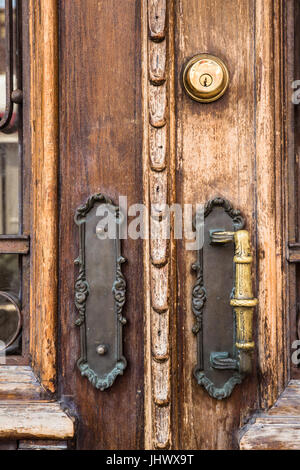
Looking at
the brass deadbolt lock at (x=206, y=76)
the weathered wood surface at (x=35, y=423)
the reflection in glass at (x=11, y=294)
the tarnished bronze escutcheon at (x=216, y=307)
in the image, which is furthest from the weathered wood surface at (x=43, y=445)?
the brass deadbolt lock at (x=206, y=76)

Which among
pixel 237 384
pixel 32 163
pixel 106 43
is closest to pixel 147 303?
pixel 237 384

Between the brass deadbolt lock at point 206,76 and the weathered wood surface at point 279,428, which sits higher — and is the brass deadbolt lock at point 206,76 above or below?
above

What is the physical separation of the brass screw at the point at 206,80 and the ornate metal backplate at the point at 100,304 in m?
0.24

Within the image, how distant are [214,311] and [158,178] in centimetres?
23

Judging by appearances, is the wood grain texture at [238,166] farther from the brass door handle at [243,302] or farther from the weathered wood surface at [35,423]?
the weathered wood surface at [35,423]

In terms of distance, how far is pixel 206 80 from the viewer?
581 mm

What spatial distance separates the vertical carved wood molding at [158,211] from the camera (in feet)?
1.88

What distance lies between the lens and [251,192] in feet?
1.95

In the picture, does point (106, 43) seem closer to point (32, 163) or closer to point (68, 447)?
point (32, 163)

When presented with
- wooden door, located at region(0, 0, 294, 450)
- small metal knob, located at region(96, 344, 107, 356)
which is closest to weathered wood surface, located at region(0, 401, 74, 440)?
wooden door, located at region(0, 0, 294, 450)

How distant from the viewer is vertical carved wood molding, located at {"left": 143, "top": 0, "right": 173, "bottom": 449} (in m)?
0.57

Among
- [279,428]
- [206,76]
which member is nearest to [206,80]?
[206,76]

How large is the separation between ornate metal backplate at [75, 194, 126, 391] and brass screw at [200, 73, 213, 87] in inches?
9.3

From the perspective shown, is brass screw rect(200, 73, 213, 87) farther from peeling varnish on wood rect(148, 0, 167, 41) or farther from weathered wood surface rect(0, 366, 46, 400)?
weathered wood surface rect(0, 366, 46, 400)
